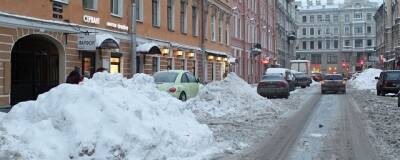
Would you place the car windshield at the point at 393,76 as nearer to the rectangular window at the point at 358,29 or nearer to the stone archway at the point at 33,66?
the stone archway at the point at 33,66

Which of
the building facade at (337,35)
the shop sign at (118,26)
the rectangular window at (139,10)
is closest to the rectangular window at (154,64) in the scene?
the rectangular window at (139,10)

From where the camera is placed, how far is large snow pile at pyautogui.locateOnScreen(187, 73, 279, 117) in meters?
19.3

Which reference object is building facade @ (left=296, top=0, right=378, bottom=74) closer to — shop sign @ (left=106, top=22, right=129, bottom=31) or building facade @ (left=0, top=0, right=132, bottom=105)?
shop sign @ (left=106, top=22, right=129, bottom=31)

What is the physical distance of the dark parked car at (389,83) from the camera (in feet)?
111

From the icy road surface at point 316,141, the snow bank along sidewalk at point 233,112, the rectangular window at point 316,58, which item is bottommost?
the icy road surface at point 316,141

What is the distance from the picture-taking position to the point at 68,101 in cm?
1000

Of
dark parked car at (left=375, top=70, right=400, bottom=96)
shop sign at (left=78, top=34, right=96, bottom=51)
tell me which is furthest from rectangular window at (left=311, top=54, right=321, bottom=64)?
shop sign at (left=78, top=34, right=96, bottom=51)

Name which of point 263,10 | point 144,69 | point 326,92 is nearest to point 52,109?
point 144,69

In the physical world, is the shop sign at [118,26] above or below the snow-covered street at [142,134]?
above

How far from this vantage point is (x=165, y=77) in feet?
69.5

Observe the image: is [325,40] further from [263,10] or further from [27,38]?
[27,38]

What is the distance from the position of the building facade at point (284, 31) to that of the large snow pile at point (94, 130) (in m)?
73.3

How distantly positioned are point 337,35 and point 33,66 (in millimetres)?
115456

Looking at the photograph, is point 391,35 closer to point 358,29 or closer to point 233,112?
point 358,29
